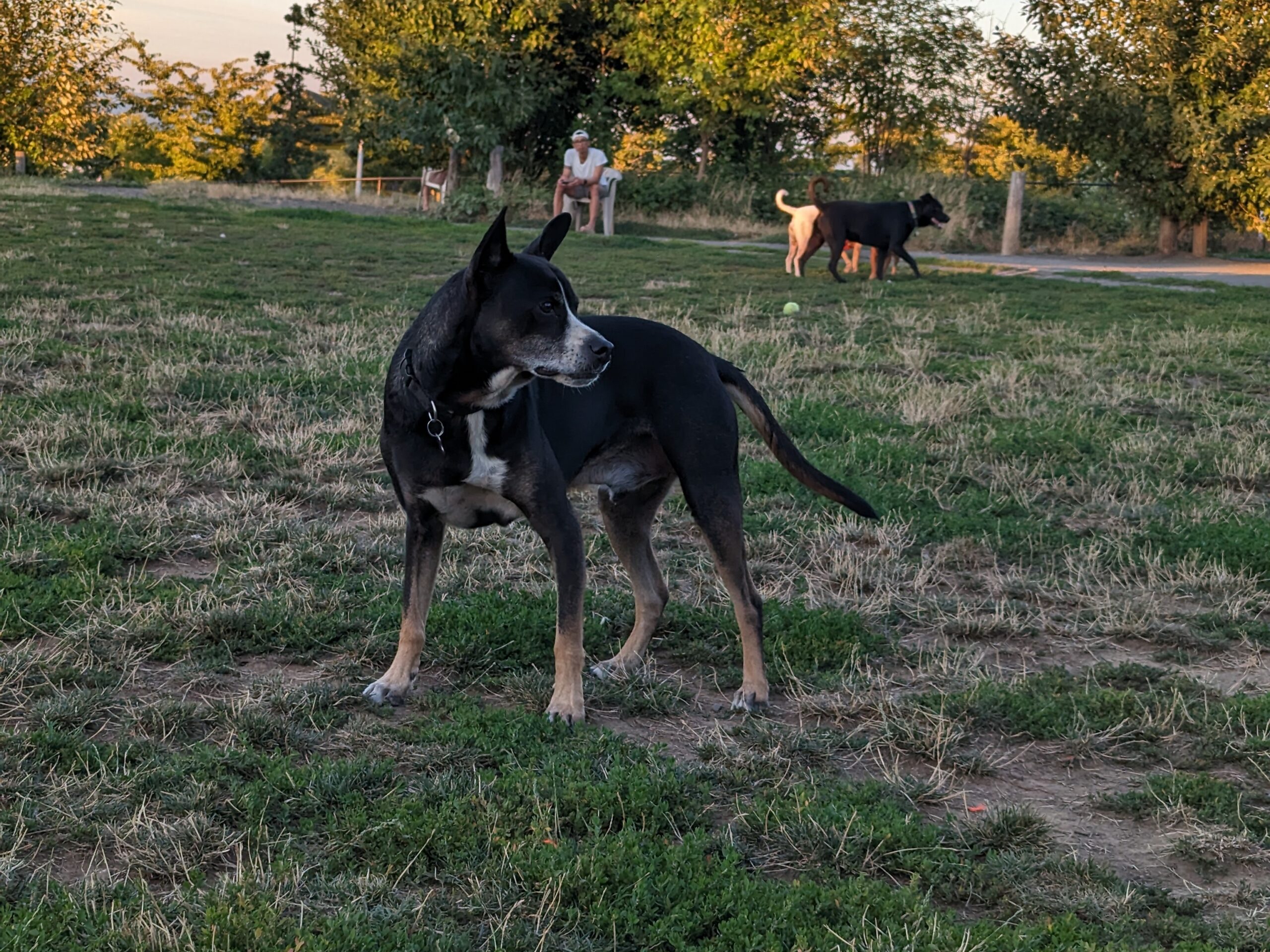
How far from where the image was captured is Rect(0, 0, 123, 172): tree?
114 ft

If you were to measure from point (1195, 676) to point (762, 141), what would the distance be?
29234 mm

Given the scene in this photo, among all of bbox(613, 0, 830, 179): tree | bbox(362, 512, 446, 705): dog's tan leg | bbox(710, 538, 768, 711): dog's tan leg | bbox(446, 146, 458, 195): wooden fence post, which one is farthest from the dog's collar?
bbox(613, 0, 830, 179): tree

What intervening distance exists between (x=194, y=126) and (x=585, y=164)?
33.7 meters

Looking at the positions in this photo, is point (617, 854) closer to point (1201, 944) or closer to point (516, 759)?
point (516, 759)

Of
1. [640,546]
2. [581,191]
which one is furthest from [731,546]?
[581,191]

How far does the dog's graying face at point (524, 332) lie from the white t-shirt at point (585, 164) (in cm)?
1865

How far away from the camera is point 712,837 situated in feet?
9.99

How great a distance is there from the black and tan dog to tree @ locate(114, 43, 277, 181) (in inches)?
1931

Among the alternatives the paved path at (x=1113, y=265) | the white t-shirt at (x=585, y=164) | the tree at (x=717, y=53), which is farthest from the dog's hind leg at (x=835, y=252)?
the tree at (x=717, y=53)

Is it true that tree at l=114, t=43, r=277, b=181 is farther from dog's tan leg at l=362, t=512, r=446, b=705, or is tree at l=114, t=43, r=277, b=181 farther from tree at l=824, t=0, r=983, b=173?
dog's tan leg at l=362, t=512, r=446, b=705

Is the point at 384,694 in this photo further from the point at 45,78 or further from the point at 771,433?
the point at 45,78

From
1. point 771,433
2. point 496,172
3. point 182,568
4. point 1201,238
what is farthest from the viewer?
point 496,172

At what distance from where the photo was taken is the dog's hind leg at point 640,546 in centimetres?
441

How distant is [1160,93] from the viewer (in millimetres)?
23297
